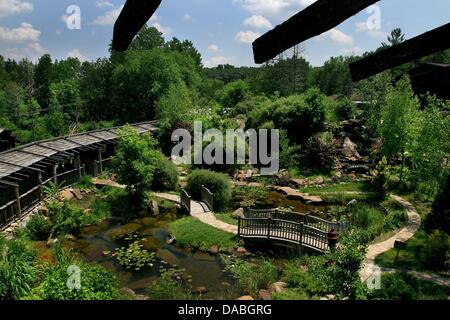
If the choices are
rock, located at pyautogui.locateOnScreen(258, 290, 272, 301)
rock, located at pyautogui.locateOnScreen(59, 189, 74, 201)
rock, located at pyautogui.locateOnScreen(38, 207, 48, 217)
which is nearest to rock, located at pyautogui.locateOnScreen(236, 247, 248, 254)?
rock, located at pyautogui.locateOnScreen(258, 290, 272, 301)

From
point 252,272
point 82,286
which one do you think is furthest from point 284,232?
point 82,286

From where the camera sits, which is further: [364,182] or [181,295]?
[364,182]

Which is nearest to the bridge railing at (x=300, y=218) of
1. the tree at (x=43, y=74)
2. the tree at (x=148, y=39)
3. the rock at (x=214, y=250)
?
the rock at (x=214, y=250)

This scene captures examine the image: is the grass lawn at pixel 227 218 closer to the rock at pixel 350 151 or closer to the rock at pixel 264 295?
the rock at pixel 264 295

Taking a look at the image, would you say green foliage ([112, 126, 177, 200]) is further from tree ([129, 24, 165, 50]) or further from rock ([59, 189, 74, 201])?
tree ([129, 24, 165, 50])

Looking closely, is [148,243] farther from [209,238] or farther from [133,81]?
[133,81]
